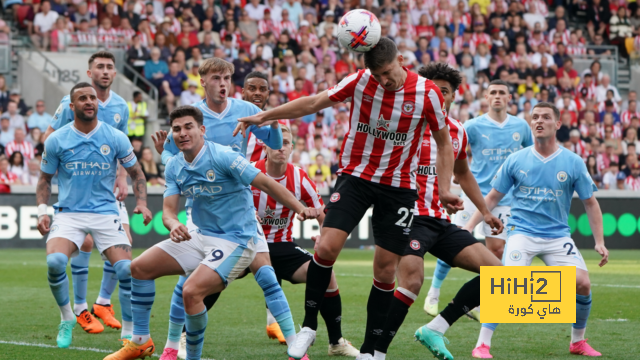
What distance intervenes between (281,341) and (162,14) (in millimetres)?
15361

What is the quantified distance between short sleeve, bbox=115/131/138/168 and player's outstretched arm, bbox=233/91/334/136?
194cm

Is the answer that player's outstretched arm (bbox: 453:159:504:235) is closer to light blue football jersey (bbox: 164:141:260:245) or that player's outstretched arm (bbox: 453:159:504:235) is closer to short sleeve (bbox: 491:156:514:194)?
short sleeve (bbox: 491:156:514:194)

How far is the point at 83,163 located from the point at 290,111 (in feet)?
7.69

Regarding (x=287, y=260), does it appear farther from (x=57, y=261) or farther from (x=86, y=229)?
(x=57, y=261)

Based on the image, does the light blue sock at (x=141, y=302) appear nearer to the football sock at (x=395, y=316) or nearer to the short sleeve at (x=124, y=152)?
the short sleeve at (x=124, y=152)

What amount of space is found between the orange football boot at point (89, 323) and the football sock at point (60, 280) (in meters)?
0.67

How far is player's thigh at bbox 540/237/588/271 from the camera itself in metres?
6.53

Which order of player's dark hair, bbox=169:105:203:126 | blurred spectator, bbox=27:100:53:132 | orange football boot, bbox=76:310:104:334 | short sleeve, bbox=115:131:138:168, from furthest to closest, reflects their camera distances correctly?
blurred spectator, bbox=27:100:53:132 → orange football boot, bbox=76:310:104:334 → short sleeve, bbox=115:131:138:168 → player's dark hair, bbox=169:105:203:126

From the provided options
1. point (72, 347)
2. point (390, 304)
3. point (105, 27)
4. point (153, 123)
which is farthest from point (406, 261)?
point (105, 27)

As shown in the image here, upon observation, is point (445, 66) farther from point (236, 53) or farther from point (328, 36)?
point (328, 36)

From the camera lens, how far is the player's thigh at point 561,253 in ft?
21.4

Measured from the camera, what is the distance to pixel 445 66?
22.5ft

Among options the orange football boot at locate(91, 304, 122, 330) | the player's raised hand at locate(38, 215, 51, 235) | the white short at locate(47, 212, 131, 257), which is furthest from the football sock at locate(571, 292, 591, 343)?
the player's raised hand at locate(38, 215, 51, 235)

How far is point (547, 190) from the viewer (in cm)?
674
